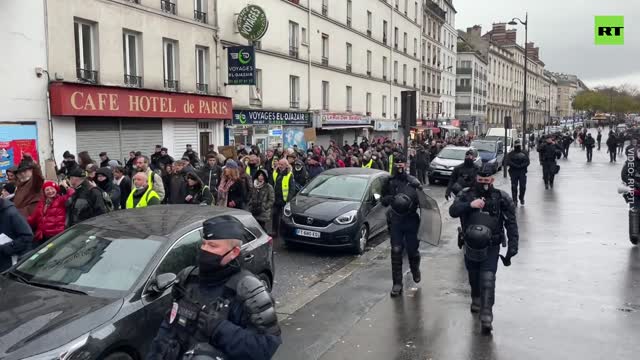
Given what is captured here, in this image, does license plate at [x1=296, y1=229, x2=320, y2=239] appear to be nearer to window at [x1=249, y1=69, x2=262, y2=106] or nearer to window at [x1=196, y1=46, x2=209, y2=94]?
window at [x1=196, y1=46, x2=209, y2=94]

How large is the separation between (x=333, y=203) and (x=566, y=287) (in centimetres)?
424

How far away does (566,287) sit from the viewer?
768 cm

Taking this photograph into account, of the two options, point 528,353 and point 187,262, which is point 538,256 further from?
point 187,262

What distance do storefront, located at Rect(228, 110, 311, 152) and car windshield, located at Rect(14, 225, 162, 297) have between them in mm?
16816

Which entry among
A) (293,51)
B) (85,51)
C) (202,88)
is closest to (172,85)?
(202,88)

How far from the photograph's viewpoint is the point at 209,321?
8.73 feet

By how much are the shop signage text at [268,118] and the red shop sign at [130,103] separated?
114cm

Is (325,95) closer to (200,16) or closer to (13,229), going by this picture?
(200,16)

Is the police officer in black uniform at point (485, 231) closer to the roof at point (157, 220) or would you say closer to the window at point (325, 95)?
the roof at point (157, 220)

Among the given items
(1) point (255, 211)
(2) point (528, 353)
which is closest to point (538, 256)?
(2) point (528, 353)

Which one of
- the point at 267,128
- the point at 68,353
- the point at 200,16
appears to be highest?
the point at 200,16

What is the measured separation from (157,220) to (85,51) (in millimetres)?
12124

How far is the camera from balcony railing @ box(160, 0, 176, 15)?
712 inches

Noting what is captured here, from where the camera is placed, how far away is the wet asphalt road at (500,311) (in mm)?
5570
